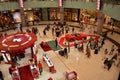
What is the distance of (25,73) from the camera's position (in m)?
15.6

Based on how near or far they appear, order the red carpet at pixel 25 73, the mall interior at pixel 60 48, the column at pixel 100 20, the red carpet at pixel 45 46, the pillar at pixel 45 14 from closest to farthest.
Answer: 1. the red carpet at pixel 25 73
2. the mall interior at pixel 60 48
3. the red carpet at pixel 45 46
4. the column at pixel 100 20
5. the pillar at pixel 45 14

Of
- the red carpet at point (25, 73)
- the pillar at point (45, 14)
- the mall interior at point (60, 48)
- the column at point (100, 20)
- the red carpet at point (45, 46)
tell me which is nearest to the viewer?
the red carpet at point (25, 73)

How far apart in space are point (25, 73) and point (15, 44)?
3543mm

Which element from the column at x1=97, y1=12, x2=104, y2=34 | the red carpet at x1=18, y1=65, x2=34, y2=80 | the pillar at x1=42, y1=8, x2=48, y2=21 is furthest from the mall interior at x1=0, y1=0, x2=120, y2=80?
the pillar at x1=42, y1=8, x2=48, y2=21

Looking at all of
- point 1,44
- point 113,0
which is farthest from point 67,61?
point 113,0

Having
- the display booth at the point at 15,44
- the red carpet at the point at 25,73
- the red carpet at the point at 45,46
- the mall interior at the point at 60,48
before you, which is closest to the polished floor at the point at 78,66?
the mall interior at the point at 60,48

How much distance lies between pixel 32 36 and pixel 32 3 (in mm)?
11419

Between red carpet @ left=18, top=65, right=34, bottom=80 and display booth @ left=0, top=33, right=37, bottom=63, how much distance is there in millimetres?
1975

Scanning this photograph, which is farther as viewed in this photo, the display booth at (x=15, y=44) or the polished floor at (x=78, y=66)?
the display booth at (x=15, y=44)

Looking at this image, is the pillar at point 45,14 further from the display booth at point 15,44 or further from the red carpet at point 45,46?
the display booth at point 15,44

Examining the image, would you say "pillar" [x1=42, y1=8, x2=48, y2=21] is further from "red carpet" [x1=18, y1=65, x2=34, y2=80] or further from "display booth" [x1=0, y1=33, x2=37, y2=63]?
"red carpet" [x1=18, y1=65, x2=34, y2=80]

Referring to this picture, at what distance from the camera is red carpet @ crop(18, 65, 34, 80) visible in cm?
1491

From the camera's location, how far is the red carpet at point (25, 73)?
48.9 ft

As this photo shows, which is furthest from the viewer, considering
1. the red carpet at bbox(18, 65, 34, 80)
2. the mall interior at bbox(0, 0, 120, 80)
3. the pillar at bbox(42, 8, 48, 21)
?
the pillar at bbox(42, 8, 48, 21)
